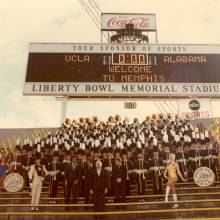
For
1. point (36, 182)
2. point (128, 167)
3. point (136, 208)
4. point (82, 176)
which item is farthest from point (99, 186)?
point (36, 182)

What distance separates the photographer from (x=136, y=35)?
22.2m

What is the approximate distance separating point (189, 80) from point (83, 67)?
5.54 m

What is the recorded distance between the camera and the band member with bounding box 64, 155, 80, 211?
11.9m

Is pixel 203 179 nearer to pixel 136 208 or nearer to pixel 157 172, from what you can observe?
pixel 157 172

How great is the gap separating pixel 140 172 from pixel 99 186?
1.90m

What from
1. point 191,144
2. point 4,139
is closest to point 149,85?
point 191,144

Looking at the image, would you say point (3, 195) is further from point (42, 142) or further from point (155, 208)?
point (155, 208)

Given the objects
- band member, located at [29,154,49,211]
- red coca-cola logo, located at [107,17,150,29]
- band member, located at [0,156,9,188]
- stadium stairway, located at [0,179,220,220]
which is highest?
red coca-cola logo, located at [107,17,150,29]

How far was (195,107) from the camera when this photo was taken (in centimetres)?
2016

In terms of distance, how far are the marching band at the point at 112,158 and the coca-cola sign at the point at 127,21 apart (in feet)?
25.0

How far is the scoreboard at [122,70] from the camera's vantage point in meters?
19.3

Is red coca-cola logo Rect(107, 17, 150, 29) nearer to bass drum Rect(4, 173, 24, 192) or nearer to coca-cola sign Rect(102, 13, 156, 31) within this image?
coca-cola sign Rect(102, 13, 156, 31)

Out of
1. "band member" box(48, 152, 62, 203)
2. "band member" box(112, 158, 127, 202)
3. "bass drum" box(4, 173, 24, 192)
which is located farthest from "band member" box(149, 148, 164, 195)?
"bass drum" box(4, 173, 24, 192)

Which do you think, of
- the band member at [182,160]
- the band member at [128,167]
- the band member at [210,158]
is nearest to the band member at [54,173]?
the band member at [128,167]
